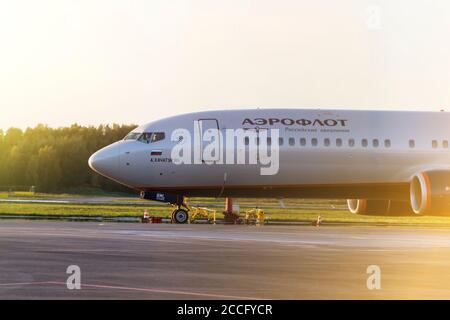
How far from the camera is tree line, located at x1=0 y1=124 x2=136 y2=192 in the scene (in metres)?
120

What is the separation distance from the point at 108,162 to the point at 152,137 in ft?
6.17

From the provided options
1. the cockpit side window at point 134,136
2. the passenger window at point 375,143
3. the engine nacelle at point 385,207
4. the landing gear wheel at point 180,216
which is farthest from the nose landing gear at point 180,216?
the passenger window at point 375,143

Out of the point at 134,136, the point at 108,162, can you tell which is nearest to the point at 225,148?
the point at 134,136

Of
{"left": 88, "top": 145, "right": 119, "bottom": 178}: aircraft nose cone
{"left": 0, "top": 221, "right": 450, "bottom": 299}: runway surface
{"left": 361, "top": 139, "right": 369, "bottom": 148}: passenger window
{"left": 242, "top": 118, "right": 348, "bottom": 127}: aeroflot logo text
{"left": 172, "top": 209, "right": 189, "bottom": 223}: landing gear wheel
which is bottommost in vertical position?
{"left": 0, "top": 221, "right": 450, "bottom": 299}: runway surface

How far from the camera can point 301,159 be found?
1339 inches

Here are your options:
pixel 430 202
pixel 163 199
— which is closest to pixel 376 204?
pixel 430 202

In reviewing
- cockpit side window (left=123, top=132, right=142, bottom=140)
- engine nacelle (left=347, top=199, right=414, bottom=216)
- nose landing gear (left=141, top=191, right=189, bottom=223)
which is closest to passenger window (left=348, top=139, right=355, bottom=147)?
engine nacelle (left=347, top=199, right=414, bottom=216)

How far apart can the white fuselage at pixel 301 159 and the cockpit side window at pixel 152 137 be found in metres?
0.11

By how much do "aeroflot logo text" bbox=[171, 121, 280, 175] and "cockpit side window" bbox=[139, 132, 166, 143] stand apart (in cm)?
57

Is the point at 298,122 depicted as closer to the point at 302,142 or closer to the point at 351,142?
the point at 302,142

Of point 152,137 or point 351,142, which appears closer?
point 152,137

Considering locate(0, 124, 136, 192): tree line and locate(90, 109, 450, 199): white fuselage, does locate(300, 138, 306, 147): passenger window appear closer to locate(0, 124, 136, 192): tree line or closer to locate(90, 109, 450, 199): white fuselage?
locate(90, 109, 450, 199): white fuselage

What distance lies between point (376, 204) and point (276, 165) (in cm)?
510
